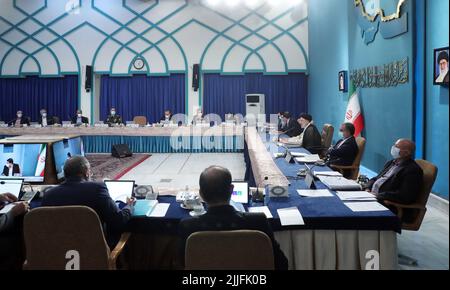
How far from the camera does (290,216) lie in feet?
7.29

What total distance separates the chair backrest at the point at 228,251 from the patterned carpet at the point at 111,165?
5.21 metres

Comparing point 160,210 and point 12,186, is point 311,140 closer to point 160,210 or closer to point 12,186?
point 160,210

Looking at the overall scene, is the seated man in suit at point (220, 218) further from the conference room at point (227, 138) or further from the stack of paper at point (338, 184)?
the stack of paper at point (338, 184)

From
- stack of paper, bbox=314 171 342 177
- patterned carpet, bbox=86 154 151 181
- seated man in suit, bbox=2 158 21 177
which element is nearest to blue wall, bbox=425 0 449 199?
stack of paper, bbox=314 171 342 177

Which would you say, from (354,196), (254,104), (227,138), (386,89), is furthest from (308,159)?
(254,104)

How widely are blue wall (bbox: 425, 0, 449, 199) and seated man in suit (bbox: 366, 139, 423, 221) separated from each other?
3.77ft

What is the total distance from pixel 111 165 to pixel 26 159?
4.43 meters

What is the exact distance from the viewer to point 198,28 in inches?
453

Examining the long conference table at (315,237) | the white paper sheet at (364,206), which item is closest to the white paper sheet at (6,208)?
the long conference table at (315,237)

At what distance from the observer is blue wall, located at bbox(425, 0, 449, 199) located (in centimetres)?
404

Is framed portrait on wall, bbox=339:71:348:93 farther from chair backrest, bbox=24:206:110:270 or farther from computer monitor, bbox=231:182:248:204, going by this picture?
chair backrest, bbox=24:206:110:270

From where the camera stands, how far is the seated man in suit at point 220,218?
162 cm

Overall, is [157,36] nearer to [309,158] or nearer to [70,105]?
[70,105]
